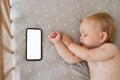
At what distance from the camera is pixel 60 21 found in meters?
0.97

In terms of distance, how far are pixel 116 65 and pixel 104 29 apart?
16 centimetres

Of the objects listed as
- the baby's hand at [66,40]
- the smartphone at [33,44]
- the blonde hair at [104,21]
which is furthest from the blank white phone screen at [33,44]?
the blonde hair at [104,21]

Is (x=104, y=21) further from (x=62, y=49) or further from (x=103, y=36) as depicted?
(x=62, y=49)

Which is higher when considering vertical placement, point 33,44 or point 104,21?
point 104,21

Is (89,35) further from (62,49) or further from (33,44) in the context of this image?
(33,44)

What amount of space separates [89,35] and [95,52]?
0.27ft

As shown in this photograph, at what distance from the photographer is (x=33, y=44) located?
911mm

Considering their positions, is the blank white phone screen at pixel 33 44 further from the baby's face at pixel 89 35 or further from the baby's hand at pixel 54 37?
the baby's face at pixel 89 35

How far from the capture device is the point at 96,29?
96 cm

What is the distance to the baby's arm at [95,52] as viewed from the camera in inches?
36.6

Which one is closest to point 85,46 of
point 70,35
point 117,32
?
point 70,35

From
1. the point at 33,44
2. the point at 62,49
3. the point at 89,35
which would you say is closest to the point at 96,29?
the point at 89,35

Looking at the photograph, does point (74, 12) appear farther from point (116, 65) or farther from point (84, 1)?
point (116, 65)

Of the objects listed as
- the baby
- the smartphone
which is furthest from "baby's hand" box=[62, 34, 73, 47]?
the smartphone
